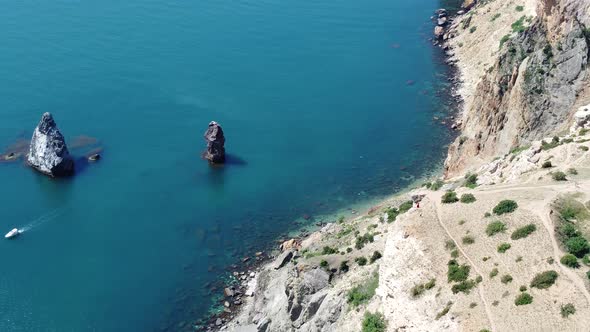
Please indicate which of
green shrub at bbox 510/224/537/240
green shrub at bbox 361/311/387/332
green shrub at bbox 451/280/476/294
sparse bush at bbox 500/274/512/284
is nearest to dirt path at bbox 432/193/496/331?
green shrub at bbox 451/280/476/294

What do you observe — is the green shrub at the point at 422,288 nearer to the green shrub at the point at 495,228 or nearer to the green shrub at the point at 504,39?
the green shrub at the point at 495,228

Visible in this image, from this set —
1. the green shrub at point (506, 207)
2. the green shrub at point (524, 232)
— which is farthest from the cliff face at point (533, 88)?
the green shrub at point (524, 232)

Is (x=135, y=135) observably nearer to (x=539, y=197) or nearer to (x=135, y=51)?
(x=135, y=51)

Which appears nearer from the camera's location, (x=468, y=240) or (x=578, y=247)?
(x=578, y=247)

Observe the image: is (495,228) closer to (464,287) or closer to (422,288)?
(464,287)

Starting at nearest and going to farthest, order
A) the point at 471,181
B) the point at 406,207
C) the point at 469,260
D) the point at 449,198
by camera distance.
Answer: the point at 469,260, the point at 449,198, the point at 471,181, the point at 406,207

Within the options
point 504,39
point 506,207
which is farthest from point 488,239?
point 504,39
